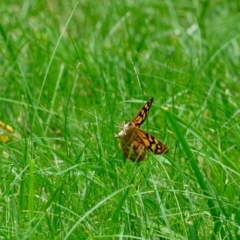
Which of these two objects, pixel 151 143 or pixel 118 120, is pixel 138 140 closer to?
pixel 151 143

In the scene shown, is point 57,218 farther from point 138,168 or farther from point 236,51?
point 236,51

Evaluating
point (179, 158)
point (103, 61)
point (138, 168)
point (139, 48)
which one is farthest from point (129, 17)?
point (138, 168)

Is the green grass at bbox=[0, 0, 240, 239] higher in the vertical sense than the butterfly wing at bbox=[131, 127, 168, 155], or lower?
lower

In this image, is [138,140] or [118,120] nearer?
[138,140]

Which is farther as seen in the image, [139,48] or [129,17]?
[129,17]

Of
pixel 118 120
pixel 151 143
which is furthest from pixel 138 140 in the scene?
pixel 118 120
